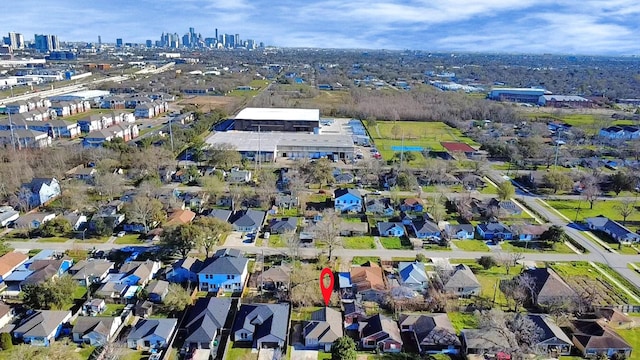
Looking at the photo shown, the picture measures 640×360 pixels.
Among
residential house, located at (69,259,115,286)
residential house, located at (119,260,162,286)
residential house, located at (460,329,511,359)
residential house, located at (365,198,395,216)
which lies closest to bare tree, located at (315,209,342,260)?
residential house, located at (365,198,395,216)

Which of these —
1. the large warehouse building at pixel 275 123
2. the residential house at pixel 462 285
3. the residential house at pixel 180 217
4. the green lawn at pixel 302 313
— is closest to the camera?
the green lawn at pixel 302 313

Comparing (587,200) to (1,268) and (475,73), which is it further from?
(475,73)

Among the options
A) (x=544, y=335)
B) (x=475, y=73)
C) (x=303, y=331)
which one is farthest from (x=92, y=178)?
(x=475, y=73)

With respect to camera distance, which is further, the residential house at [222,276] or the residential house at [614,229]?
the residential house at [614,229]

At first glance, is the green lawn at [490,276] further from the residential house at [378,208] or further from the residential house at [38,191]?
the residential house at [38,191]

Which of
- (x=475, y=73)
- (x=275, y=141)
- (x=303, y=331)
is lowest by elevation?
(x=303, y=331)

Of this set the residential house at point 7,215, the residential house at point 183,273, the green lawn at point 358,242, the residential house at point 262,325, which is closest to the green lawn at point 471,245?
the green lawn at point 358,242

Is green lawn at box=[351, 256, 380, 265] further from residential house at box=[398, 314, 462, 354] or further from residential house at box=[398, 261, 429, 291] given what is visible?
residential house at box=[398, 314, 462, 354]
